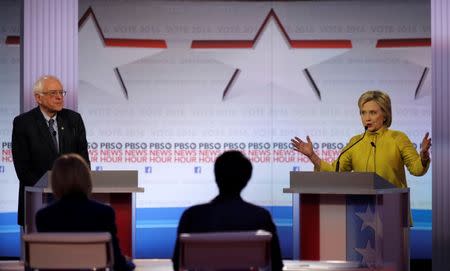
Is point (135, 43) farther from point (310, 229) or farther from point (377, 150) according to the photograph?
point (310, 229)

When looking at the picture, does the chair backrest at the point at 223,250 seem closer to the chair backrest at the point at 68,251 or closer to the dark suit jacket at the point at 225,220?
the dark suit jacket at the point at 225,220

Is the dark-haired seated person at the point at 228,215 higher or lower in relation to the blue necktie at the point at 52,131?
lower

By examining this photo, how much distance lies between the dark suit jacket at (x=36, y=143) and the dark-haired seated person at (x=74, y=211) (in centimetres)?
184

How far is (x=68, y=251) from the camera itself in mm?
3648

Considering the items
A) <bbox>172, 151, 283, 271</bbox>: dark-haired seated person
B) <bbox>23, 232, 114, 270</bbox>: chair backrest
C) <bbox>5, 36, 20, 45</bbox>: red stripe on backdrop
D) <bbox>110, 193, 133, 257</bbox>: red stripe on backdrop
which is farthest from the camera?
<bbox>5, 36, 20, 45</bbox>: red stripe on backdrop

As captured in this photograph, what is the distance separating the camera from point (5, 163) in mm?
8867

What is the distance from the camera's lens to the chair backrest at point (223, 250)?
367 centimetres

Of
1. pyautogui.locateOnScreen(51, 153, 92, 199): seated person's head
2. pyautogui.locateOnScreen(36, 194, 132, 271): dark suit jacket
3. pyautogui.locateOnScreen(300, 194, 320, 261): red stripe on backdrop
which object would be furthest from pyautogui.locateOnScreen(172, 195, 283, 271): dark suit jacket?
pyautogui.locateOnScreen(300, 194, 320, 261): red stripe on backdrop

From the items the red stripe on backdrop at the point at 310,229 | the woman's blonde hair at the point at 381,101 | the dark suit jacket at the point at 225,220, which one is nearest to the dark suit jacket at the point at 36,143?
the red stripe on backdrop at the point at 310,229

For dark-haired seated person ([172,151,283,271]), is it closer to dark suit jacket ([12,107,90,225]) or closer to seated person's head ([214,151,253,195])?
seated person's head ([214,151,253,195])

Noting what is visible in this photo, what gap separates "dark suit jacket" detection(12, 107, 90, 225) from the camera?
577cm

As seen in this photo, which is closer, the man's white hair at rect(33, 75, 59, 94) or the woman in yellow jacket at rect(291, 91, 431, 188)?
the man's white hair at rect(33, 75, 59, 94)

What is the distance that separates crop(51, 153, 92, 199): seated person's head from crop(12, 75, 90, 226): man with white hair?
1830 mm

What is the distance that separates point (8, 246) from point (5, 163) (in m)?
0.77
